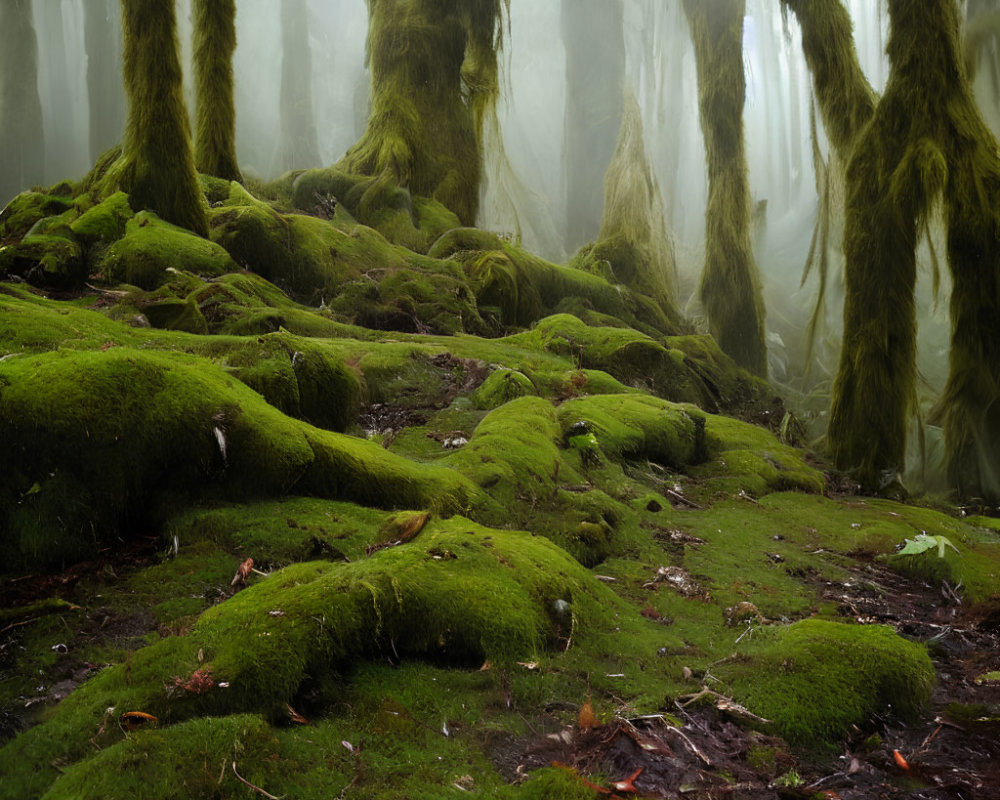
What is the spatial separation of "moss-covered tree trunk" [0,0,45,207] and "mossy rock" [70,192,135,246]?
87.1 feet

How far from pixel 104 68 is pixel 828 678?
128 ft

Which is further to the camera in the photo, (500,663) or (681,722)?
(500,663)

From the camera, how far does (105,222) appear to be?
7.62m

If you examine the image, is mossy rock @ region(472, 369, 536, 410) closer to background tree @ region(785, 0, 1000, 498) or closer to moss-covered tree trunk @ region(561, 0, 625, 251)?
background tree @ region(785, 0, 1000, 498)

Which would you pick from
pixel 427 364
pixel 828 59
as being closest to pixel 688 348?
pixel 828 59

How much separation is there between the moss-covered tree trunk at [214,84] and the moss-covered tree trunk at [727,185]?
8.81 meters

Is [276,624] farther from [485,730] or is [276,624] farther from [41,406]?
[41,406]

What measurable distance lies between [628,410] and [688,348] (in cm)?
524

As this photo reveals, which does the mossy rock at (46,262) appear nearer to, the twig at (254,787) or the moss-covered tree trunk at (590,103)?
the twig at (254,787)

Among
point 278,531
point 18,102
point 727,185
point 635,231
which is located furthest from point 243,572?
point 18,102

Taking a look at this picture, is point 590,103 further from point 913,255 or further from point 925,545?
point 925,545

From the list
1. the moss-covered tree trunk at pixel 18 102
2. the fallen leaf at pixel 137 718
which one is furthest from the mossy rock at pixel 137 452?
the moss-covered tree trunk at pixel 18 102

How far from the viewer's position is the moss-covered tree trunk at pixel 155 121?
775 cm

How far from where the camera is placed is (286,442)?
3.99 meters
